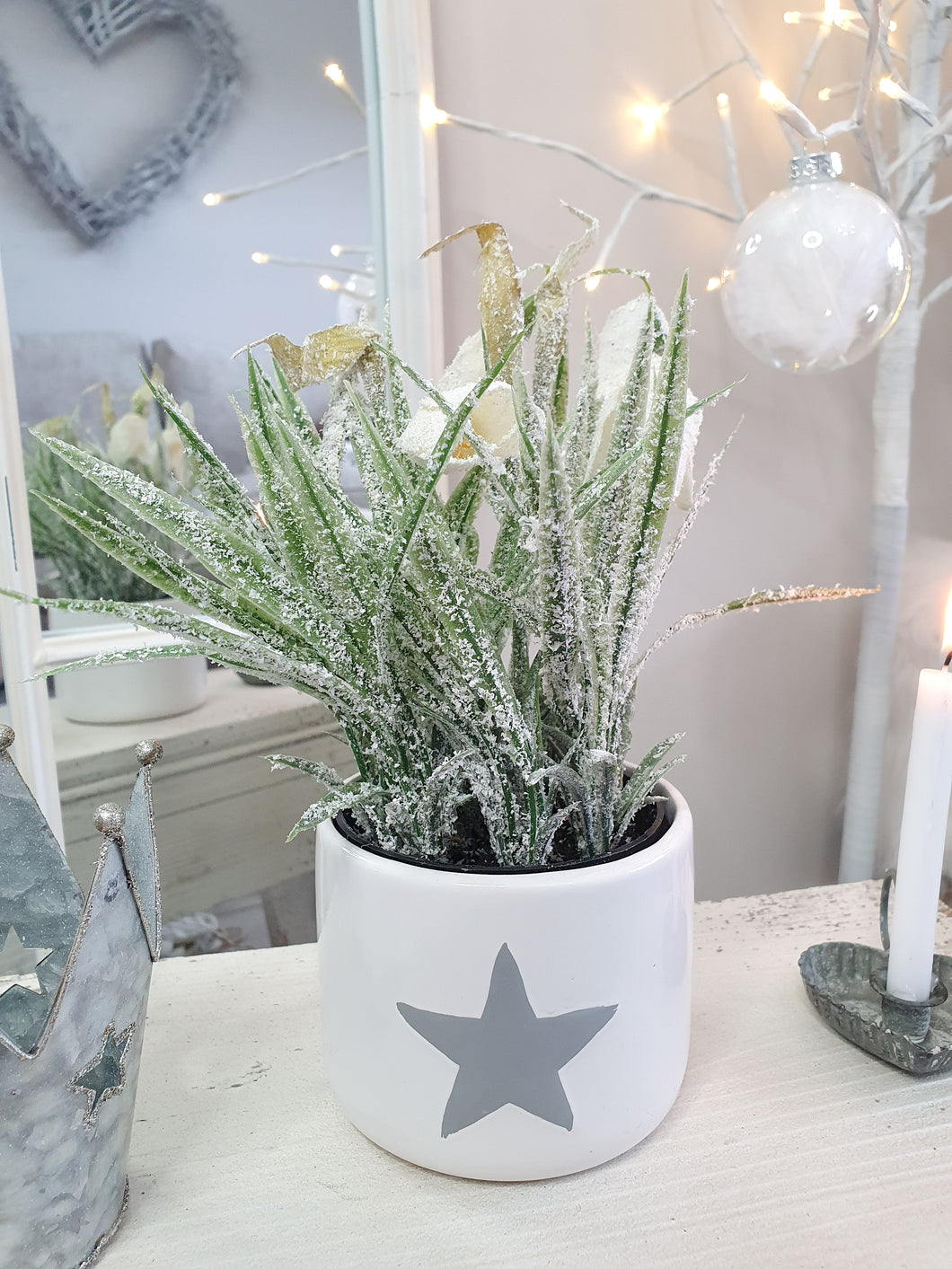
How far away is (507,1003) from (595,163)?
0.52 metres

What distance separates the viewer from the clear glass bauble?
52 centimetres

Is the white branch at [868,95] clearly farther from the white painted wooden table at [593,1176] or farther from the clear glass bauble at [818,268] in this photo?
the white painted wooden table at [593,1176]

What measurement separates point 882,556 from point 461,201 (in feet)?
1.37

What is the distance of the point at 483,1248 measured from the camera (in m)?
0.30

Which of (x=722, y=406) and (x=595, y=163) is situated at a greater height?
(x=595, y=163)

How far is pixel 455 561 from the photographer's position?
0.99 feet

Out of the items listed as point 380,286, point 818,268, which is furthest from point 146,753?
point 818,268

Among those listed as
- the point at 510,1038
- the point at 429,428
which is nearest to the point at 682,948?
the point at 510,1038

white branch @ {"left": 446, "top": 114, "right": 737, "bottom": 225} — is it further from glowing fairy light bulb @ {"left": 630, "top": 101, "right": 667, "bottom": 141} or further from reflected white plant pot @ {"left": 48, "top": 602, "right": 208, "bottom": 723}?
reflected white plant pot @ {"left": 48, "top": 602, "right": 208, "bottom": 723}

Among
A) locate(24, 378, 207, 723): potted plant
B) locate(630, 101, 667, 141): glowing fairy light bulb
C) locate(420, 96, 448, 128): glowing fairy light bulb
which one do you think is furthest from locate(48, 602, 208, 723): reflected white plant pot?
locate(630, 101, 667, 141): glowing fairy light bulb

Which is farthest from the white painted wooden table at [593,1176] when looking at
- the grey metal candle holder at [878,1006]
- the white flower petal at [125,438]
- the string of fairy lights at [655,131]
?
A: the string of fairy lights at [655,131]

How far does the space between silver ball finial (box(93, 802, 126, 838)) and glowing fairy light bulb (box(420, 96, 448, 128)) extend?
0.46m

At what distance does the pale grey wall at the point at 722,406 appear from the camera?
0.58 metres

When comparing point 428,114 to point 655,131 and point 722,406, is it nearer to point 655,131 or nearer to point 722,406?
point 655,131
